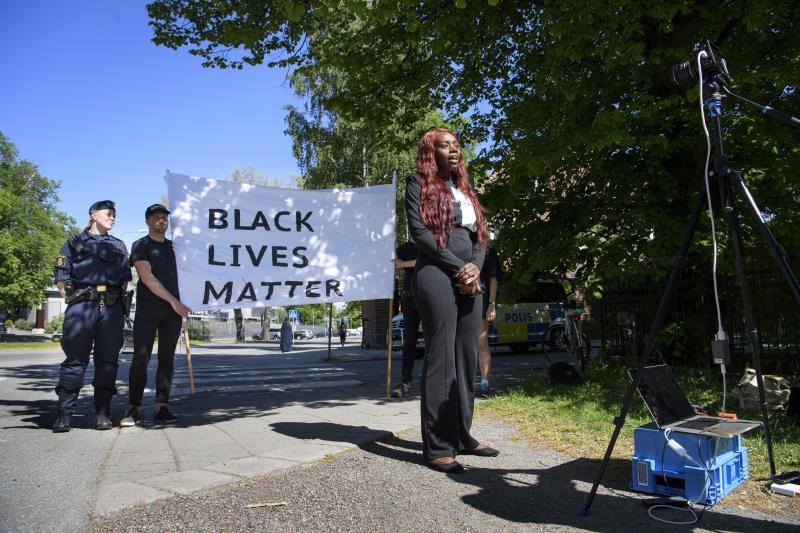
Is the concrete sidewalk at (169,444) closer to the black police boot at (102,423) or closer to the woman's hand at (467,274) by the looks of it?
the black police boot at (102,423)

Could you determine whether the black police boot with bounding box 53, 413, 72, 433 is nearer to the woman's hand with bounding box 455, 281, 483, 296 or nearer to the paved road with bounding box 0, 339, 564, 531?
the paved road with bounding box 0, 339, 564, 531

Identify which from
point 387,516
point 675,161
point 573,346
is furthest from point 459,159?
point 573,346

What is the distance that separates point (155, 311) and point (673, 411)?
4.40 m

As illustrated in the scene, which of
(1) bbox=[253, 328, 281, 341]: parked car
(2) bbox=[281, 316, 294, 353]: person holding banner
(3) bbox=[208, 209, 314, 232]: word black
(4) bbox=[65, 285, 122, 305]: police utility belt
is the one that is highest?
(3) bbox=[208, 209, 314, 232]: word black

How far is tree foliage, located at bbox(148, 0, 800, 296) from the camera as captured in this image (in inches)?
281

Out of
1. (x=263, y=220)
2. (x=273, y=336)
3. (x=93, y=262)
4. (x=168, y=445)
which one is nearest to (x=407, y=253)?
(x=263, y=220)

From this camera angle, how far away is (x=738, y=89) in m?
7.09

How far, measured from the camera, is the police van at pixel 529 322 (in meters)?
16.3

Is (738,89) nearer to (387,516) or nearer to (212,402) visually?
(387,516)

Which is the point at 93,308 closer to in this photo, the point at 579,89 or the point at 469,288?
the point at 469,288

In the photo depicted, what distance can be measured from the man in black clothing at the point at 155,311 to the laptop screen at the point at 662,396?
3.97 m

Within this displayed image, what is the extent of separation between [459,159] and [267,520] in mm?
2627

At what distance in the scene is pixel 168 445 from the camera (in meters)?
4.36

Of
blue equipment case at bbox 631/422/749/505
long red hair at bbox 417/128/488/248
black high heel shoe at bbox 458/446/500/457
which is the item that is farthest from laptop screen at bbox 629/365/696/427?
long red hair at bbox 417/128/488/248
